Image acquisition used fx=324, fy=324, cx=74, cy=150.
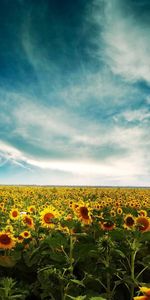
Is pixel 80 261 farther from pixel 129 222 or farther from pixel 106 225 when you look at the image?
pixel 129 222

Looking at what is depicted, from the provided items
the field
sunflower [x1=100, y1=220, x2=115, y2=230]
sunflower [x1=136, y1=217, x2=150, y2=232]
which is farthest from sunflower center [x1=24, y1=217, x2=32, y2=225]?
sunflower [x1=136, y1=217, x2=150, y2=232]

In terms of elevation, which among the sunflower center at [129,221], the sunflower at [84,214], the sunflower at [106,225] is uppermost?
the sunflower at [84,214]

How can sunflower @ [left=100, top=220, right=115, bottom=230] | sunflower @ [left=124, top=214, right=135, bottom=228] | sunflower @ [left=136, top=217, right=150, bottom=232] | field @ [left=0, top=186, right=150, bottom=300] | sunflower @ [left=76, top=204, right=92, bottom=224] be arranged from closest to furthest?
1. field @ [left=0, top=186, right=150, bottom=300]
2. sunflower @ [left=136, top=217, right=150, bottom=232]
3. sunflower @ [left=124, top=214, right=135, bottom=228]
4. sunflower @ [left=100, top=220, right=115, bottom=230]
5. sunflower @ [left=76, top=204, right=92, bottom=224]

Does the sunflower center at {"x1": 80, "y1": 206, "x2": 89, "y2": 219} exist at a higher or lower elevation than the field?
higher

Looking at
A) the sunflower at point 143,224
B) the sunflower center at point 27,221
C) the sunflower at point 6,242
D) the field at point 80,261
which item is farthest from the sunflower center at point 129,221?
the sunflower center at point 27,221

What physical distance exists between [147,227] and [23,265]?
1.60 metres

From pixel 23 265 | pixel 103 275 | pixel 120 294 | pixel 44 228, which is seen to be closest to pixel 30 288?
pixel 23 265

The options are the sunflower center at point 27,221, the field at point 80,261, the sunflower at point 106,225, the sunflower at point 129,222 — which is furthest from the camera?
the sunflower center at point 27,221

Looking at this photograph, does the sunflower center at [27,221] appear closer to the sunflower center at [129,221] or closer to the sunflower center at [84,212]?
the sunflower center at [84,212]

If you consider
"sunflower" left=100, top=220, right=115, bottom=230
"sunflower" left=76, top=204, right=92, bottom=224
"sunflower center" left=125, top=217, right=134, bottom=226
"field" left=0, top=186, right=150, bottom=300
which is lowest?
"field" left=0, top=186, right=150, bottom=300

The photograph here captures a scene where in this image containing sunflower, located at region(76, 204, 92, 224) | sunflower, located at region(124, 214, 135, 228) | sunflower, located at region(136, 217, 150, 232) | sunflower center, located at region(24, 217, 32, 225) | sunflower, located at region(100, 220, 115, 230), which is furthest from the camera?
sunflower center, located at region(24, 217, 32, 225)

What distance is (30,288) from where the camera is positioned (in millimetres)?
3410

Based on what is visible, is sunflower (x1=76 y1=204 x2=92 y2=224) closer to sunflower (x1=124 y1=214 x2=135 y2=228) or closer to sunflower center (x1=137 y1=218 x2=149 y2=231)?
sunflower (x1=124 y1=214 x2=135 y2=228)

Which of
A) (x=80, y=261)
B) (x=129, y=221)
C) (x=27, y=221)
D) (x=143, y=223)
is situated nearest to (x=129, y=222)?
(x=129, y=221)
